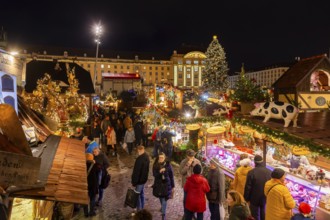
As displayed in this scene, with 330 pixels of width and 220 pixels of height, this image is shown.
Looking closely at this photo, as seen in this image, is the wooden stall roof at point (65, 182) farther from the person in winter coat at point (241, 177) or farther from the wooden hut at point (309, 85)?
the wooden hut at point (309, 85)

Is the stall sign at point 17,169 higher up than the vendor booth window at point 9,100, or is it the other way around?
the vendor booth window at point 9,100

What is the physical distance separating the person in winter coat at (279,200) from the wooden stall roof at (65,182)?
3.60 m

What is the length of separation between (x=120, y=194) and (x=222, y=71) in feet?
121

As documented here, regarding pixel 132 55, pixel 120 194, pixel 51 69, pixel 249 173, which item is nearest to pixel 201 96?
pixel 120 194

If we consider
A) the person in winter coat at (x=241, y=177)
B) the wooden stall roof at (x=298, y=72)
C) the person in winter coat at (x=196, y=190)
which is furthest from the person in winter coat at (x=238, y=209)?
the wooden stall roof at (x=298, y=72)

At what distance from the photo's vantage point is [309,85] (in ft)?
36.9

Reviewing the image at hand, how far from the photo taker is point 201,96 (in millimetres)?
13398

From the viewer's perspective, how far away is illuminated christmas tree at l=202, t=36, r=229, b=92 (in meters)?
42.5

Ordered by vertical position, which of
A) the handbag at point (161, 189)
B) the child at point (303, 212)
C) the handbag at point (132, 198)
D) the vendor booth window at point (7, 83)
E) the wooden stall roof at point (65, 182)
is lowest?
the handbag at point (132, 198)

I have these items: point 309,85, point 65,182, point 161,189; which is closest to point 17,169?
point 65,182

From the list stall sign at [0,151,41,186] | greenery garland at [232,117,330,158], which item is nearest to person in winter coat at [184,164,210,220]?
greenery garland at [232,117,330,158]

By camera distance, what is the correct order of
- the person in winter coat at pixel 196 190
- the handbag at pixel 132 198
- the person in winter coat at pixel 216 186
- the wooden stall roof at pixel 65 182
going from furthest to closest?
1. the handbag at pixel 132 198
2. the person in winter coat at pixel 216 186
3. the person in winter coat at pixel 196 190
4. the wooden stall roof at pixel 65 182

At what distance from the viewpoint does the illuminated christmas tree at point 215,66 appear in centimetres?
4247

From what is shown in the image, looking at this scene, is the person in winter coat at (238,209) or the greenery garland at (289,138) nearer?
the person in winter coat at (238,209)
